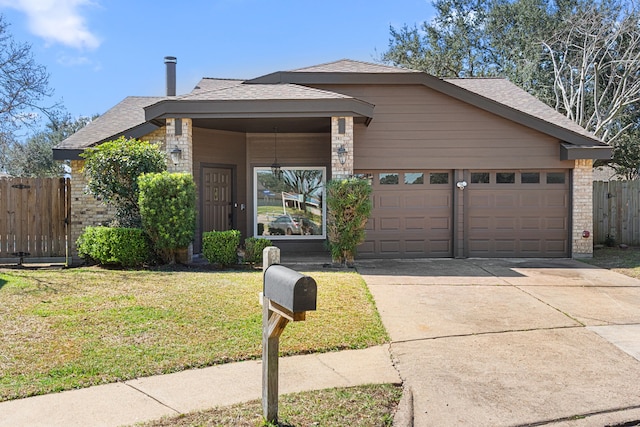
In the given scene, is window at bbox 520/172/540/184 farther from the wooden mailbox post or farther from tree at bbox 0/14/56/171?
tree at bbox 0/14/56/171

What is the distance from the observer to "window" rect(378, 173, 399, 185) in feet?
41.3

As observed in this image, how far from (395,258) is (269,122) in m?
4.21

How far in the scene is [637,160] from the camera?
22.2 metres

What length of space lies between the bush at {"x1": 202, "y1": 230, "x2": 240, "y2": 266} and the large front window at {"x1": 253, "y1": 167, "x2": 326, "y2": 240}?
10.8 feet

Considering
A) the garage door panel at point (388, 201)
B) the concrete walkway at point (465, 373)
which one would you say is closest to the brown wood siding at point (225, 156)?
the garage door panel at point (388, 201)

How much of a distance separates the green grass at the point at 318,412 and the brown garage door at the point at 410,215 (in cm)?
836

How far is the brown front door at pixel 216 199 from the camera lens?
1304cm

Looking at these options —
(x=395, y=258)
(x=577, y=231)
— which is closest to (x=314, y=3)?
(x=395, y=258)

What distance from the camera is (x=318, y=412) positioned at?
3.86 metres

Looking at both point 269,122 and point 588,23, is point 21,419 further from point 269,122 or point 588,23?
point 588,23

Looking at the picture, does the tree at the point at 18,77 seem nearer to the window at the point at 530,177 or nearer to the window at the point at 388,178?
the window at the point at 388,178

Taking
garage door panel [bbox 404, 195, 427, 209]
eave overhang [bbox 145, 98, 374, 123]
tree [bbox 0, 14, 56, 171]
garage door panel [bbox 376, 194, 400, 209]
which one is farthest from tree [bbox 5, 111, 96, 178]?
garage door panel [bbox 404, 195, 427, 209]

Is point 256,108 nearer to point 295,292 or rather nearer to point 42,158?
point 295,292

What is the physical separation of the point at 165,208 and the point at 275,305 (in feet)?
23.7
